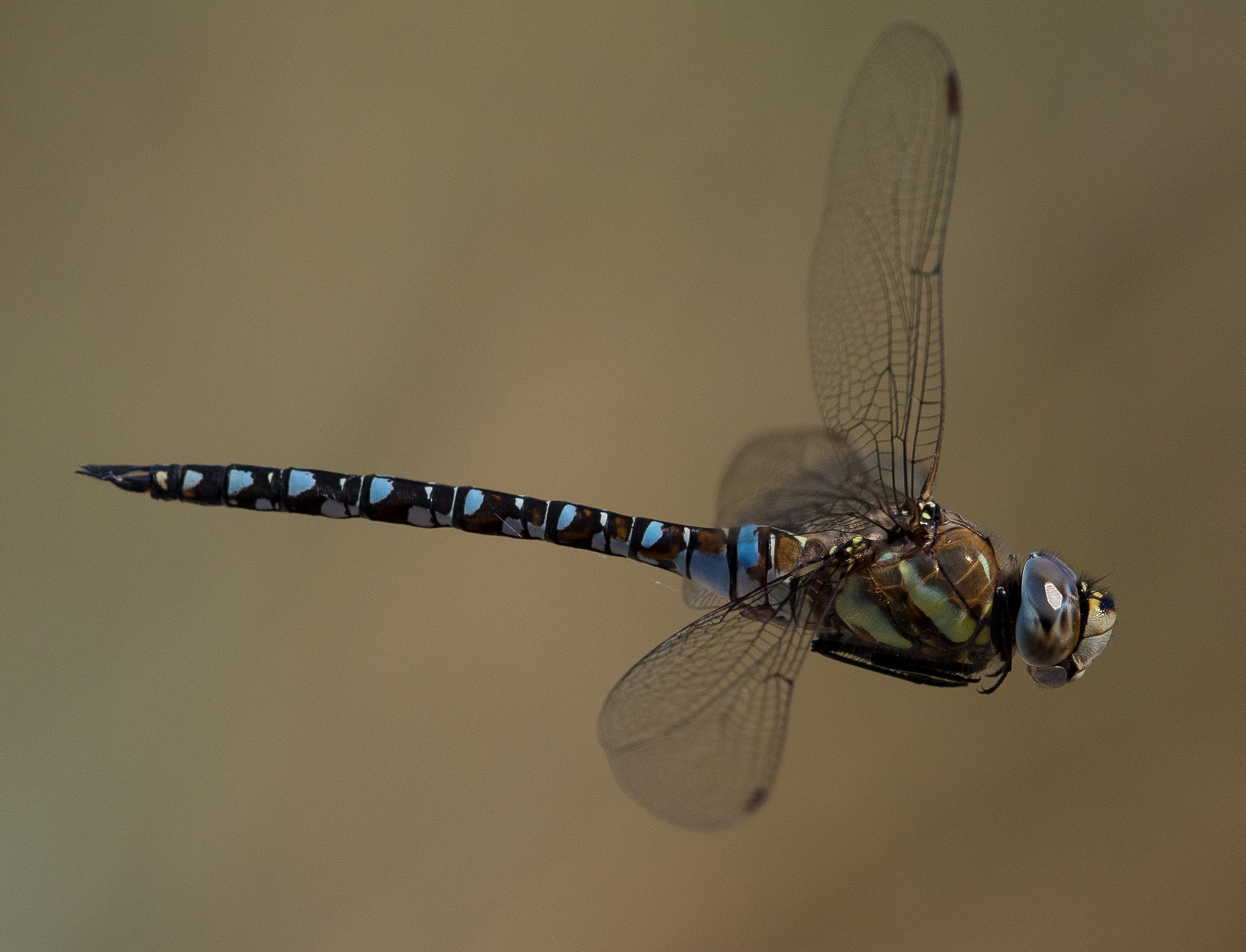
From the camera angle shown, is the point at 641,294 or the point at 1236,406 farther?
the point at 641,294

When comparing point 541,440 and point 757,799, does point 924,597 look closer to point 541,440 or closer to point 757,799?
point 757,799

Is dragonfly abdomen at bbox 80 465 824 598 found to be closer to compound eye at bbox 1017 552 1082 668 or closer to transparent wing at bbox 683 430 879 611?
transparent wing at bbox 683 430 879 611

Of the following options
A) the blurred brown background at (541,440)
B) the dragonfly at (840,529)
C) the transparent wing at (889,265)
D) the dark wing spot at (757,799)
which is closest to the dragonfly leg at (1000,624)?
the dragonfly at (840,529)

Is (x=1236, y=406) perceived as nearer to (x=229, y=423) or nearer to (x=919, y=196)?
(x=919, y=196)

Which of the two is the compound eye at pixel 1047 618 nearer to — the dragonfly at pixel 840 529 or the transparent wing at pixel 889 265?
the dragonfly at pixel 840 529

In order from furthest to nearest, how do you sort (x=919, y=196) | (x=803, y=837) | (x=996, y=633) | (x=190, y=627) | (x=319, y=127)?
(x=319, y=127) → (x=190, y=627) → (x=803, y=837) → (x=919, y=196) → (x=996, y=633)

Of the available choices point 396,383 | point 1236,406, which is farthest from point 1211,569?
point 396,383
